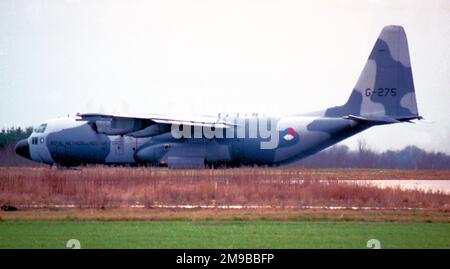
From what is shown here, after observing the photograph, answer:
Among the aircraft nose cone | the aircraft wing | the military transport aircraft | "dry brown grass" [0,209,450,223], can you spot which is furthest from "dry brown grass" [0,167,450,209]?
the aircraft nose cone

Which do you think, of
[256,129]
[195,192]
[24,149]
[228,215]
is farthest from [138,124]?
[228,215]

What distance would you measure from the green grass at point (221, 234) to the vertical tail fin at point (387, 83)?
15267 mm

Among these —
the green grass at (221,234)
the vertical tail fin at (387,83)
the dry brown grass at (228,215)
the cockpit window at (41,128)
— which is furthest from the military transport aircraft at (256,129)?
the green grass at (221,234)

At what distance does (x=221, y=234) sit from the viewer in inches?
610

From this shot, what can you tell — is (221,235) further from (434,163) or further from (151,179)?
(434,163)

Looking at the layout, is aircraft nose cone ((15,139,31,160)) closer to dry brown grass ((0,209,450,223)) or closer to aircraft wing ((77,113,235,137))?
aircraft wing ((77,113,235,137))

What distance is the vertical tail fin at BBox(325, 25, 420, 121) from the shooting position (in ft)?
108

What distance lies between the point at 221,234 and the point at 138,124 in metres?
18.6

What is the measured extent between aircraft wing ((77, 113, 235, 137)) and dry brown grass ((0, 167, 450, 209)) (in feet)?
18.9

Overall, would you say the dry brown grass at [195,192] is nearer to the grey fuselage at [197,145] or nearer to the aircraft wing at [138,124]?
the aircraft wing at [138,124]

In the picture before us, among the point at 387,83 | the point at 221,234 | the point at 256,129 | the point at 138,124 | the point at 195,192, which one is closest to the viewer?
the point at 221,234

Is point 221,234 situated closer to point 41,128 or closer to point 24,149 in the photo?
point 41,128
